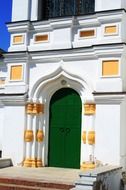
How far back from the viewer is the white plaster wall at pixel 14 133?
473 inches

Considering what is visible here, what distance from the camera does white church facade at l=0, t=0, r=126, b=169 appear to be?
10879 millimetres

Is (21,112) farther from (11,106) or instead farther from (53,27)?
(53,27)

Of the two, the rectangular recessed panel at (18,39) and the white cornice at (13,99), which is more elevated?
the rectangular recessed panel at (18,39)

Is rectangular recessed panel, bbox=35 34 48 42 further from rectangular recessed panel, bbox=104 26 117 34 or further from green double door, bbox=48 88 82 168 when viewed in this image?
rectangular recessed panel, bbox=104 26 117 34

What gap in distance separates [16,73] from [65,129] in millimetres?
2158

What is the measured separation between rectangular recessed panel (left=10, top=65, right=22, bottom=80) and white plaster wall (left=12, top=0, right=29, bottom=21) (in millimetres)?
1408

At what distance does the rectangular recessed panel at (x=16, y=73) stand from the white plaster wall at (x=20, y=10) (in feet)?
4.62

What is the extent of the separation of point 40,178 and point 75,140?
2166mm

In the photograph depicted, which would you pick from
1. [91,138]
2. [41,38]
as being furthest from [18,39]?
[91,138]

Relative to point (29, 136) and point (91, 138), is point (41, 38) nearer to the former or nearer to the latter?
point (29, 136)

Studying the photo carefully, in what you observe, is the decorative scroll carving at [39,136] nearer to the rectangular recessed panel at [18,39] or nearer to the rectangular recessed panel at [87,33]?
the rectangular recessed panel at [18,39]

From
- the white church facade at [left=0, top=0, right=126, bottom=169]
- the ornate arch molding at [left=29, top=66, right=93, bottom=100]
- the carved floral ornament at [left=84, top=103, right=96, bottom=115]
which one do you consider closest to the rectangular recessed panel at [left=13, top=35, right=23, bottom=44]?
the white church facade at [left=0, top=0, right=126, bottom=169]

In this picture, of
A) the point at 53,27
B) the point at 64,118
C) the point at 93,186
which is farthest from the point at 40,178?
the point at 53,27


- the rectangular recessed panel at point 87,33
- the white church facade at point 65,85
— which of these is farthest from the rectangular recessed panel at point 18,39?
the rectangular recessed panel at point 87,33
